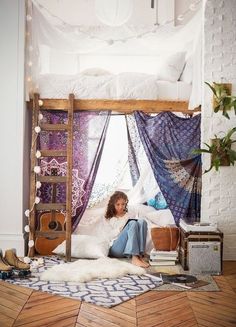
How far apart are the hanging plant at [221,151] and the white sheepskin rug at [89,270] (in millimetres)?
1205

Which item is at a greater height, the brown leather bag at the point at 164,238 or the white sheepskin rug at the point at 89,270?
the brown leather bag at the point at 164,238

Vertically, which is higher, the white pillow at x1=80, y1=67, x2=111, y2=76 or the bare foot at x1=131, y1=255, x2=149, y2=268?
the white pillow at x1=80, y1=67, x2=111, y2=76

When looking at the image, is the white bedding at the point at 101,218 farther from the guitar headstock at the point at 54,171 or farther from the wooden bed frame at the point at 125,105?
the wooden bed frame at the point at 125,105

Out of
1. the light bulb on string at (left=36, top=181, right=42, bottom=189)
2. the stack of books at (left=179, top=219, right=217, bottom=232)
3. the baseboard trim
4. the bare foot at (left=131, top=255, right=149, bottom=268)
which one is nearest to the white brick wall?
the stack of books at (left=179, top=219, right=217, bottom=232)

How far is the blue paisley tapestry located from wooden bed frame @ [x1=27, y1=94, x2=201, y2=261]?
3.9 inches

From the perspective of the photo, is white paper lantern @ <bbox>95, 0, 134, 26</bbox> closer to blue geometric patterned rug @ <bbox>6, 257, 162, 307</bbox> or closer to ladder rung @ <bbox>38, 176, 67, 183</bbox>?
ladder rung @ <bbox>38, 176, 67, 183</bbox>

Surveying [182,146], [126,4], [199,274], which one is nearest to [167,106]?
[182,146]

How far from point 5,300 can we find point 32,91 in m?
2.27

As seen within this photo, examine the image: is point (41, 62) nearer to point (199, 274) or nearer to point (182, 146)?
point (182, 146)

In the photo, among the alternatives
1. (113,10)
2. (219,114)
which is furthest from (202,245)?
(113,10)

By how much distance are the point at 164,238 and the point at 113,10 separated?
2.18 meters

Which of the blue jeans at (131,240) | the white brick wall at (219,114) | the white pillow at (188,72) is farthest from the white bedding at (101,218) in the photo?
the white pillow at (188,72)

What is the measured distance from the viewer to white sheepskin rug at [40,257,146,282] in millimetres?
3218

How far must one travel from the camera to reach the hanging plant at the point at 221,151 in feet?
12.4
